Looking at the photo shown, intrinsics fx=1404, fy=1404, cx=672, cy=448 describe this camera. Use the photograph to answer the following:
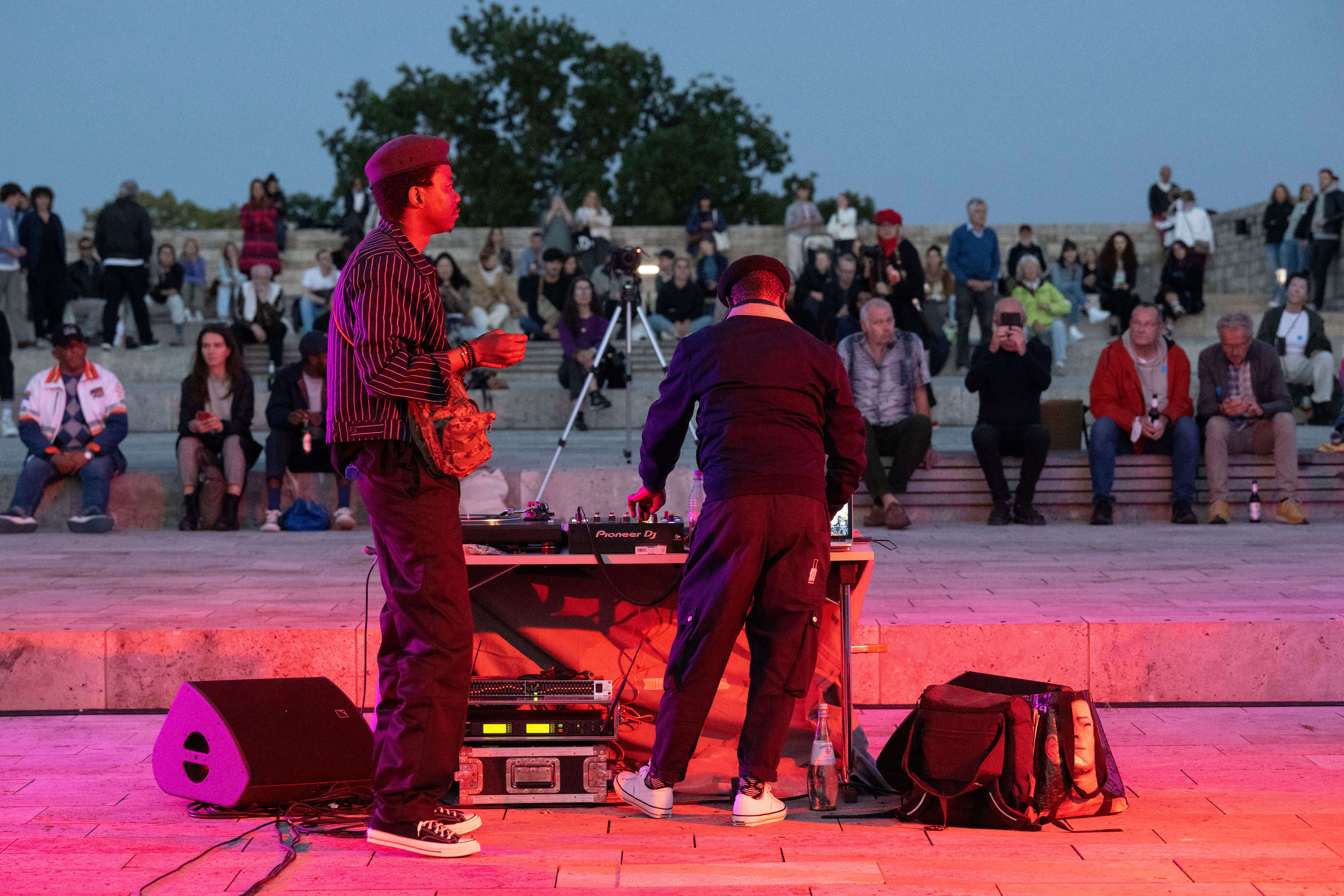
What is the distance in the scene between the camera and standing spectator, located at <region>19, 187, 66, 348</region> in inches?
575

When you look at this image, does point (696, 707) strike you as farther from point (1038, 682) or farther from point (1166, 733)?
point (1166, 733)

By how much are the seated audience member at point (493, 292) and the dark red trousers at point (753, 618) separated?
12915 mm

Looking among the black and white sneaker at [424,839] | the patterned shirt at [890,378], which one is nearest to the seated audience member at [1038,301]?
the patterned shirt at [890,378]

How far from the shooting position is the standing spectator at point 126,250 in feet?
47.7

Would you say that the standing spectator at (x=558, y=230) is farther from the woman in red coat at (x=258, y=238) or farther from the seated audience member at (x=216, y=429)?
the seated audience member at (x=216, y=429)

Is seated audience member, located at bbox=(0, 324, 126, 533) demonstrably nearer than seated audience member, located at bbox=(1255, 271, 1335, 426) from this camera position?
Yes

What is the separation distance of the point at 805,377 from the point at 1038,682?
3.98 feet

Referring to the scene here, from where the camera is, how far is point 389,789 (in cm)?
368

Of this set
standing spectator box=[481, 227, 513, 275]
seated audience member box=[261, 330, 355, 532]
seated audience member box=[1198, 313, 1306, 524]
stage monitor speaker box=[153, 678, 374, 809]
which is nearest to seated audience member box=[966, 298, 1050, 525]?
seated audience member box=[1198, 313, 1306, 524]

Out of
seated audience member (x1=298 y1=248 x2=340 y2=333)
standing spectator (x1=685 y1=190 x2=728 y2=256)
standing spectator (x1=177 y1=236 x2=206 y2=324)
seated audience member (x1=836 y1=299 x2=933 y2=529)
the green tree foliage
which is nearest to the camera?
seated audience member (x1=836 y1=299 x2=933 y2=529)

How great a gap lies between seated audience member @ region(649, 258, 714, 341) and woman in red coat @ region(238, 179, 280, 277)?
186 inches

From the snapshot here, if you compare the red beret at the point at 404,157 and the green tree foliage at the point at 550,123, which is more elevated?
the green tree foliage at the point at 550,123

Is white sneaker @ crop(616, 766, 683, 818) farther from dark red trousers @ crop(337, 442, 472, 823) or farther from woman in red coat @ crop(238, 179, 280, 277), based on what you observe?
woman in red coat @ crop(238, 179, 280, 277)

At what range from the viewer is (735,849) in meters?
3.74
